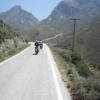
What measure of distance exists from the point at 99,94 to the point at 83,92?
0.67 meters

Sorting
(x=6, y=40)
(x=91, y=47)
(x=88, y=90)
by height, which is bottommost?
(x=91, y=47)

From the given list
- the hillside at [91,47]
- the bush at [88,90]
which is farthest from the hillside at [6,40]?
the hillside at [91,47]

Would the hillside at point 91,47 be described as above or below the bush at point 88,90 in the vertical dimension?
below

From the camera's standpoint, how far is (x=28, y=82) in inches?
422

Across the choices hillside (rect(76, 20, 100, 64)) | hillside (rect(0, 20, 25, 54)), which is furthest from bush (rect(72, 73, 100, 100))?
hillside (rect(76, 20, 100, 64))

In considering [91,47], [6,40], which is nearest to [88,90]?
[6,40]

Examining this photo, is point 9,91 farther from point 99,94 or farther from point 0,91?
point 99,94

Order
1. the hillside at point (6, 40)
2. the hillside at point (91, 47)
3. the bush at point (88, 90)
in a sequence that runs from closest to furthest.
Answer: the bush at point (88, 90), the hillside at point (6, 40), the hillside at point (91, 47)

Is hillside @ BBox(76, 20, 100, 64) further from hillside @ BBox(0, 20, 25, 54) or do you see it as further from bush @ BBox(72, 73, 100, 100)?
bush @ BBox(72, 73, 100, 100)

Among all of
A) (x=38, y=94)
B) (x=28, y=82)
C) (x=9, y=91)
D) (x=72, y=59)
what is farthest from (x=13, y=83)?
(x=72, y=59)

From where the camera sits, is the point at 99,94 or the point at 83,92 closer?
the point at 99,94

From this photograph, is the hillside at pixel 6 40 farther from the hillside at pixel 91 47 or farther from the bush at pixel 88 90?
the hillside at pixel 91 47

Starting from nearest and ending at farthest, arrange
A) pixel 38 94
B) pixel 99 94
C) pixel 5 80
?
pixel 99 94 < pixel 38 94 < pixel 5 80

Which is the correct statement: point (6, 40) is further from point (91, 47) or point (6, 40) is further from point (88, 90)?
point (91, 47)
